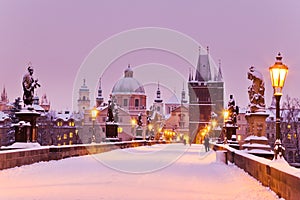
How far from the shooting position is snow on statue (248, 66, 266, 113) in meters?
22.7

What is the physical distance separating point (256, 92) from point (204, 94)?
327ft

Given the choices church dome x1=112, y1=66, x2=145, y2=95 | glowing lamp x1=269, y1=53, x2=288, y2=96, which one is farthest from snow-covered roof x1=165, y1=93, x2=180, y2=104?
glowing lamp x1=269, y1=53, x2=288, y2=96

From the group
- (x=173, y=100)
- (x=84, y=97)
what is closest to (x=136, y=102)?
(x=84, y=97)

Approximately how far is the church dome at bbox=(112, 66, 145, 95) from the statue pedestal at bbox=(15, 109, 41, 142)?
101 meters

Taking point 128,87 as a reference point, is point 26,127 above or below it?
below

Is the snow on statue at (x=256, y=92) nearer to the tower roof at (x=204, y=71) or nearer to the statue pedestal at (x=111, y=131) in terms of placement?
the statue pedestal at (x=111, y=131)

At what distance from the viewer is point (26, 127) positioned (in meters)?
22.2

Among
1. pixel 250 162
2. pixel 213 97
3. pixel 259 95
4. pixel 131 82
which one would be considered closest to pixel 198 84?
pixel 213 97

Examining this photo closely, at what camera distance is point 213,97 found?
397 feet

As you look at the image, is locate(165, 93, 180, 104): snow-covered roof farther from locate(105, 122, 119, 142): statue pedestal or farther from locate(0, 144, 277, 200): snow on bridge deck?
locate(0, 144, 277, 200): snow on bridge deck

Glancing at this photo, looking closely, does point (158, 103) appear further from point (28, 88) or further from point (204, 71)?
point (28, 88)

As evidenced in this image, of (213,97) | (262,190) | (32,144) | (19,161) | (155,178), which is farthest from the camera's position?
(213,97)

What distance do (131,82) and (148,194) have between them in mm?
115521

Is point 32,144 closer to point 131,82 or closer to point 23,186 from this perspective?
point 23,186
